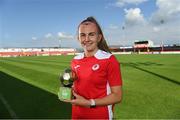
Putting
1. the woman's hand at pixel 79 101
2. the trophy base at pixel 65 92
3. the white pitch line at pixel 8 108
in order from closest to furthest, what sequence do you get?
the trophy base at pixel 65 92 → the woman's hand at pixel 79 101 → the white pitch line at pixel 8 108

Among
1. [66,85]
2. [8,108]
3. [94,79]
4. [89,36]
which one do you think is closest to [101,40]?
[89,36]

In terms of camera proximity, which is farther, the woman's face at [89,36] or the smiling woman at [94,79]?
the woman's face at [89,36]

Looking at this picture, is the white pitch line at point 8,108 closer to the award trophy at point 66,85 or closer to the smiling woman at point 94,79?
the smiling woman at point 94,79

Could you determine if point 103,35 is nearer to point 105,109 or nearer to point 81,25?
point 81,25

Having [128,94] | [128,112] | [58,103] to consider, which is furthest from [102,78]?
[128,94]

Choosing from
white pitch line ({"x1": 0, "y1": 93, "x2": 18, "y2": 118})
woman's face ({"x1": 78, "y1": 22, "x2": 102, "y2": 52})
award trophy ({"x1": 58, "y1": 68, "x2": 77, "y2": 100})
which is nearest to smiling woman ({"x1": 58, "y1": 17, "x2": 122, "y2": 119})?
woman's face ({"x1": 78, "y1": 22, "x2": 102, "y2": 52})

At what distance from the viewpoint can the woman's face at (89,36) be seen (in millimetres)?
3410

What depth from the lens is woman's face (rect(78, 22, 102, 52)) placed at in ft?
11.2

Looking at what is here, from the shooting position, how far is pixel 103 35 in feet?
11.5

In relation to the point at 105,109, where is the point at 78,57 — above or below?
above

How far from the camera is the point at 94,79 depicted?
10.9 feet

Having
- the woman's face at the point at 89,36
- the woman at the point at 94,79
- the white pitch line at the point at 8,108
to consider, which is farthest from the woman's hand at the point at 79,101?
the white pitch line at the point at 8,108

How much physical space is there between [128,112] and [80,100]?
6.75 meters

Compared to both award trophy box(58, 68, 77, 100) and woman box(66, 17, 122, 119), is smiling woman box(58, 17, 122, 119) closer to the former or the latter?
woman box(66, 17, 122, 119)
